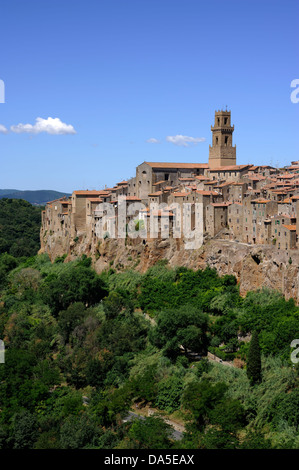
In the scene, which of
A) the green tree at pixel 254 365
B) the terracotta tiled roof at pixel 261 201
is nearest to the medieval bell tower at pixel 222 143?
the terracotta tiled roof at pixel 261 201

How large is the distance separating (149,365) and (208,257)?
14.1 m

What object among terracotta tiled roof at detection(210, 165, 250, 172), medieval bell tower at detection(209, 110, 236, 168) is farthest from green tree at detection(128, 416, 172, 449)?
medieval bell tower at detection(209, 110, 236, 168)

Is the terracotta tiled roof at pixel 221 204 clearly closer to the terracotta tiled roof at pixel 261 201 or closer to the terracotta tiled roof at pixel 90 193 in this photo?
the terracotta tiled roof at pixel 261 201

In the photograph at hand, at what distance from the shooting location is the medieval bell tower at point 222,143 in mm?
75312

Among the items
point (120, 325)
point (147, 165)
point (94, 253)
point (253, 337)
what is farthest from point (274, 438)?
Answer: point (147, 165)

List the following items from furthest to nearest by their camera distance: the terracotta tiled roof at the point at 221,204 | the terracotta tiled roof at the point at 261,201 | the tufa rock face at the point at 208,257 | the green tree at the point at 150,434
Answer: the terracotta tiled roof at the point at 221,204 < the terracotta tiled roof at the point at 261,201 < the tufa rock face at the point at 208,257 < the green tree at the point at 150,434

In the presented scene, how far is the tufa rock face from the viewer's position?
4700cm

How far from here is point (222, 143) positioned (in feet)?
248

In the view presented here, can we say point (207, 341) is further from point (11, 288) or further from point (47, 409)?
point (11, 288)

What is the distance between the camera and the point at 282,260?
47.1 meters

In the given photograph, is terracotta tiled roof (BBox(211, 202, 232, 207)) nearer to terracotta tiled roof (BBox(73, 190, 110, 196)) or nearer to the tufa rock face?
the tufa rock face

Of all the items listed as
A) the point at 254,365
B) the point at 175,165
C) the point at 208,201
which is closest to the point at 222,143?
the point at 175,165

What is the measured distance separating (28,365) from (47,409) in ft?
18.7

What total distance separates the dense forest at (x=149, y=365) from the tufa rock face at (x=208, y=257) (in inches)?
44.1
